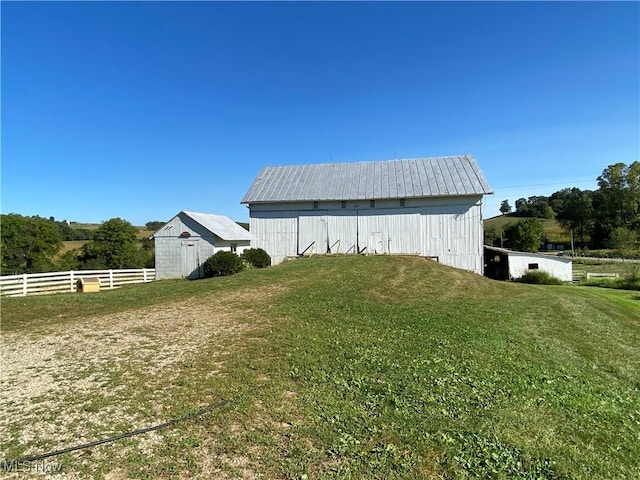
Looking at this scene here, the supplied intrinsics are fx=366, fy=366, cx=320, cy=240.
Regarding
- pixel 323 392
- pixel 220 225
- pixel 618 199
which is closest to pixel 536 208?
pixel 618 199

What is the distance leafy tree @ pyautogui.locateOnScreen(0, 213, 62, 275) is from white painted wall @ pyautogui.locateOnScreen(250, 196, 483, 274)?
1227 inches

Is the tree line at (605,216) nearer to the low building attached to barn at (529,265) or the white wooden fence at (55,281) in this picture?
the low building attached to barn at (529,265)

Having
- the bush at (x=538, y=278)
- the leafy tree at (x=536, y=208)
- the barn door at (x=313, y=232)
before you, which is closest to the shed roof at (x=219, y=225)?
the barn door at (x=313, y=232)

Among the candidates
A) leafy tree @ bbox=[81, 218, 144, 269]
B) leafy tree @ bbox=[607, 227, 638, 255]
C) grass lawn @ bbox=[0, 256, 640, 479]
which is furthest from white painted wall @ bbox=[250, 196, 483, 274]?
leafy tree @ bbox=[607, 227, 638, 255]

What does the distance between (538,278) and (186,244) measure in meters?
24.8

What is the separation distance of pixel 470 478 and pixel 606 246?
78260 mm

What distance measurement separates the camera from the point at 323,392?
16.3ft

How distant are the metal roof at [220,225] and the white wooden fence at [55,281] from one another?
5.18 m

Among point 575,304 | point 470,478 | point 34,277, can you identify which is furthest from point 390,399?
point 34,277

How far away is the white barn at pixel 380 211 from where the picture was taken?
24.2 metres

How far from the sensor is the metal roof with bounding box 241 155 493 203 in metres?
24.9

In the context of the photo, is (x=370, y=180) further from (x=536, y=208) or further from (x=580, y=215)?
(x=536, y=208)

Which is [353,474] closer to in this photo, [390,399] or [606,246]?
[390,399]

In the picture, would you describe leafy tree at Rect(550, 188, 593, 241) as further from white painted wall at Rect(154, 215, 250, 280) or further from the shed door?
the shed door
